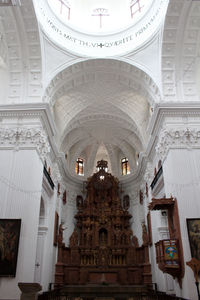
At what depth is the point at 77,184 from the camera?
78.3ft

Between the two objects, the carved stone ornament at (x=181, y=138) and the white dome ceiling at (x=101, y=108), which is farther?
the white dome ceiling at (x=101, y=108)

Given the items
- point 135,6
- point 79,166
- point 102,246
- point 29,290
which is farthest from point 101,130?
point 29,290

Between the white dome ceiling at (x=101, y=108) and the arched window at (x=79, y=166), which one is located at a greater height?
the white dome ceiling at (x=101, y=108)

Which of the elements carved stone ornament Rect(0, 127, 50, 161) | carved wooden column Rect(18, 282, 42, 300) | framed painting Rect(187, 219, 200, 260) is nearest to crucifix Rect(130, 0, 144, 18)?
carved stone ornament Rect(0, 127, 50, 161)

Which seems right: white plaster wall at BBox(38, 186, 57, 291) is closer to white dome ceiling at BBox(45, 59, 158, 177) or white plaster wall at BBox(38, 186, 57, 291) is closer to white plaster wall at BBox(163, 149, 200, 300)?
white dome ceiling at BBox(45, 59, 158, 177)

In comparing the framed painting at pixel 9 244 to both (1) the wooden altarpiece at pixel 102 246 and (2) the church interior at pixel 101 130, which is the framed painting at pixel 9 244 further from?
Result: (1) the wooden altarpiece at pixel 102 246

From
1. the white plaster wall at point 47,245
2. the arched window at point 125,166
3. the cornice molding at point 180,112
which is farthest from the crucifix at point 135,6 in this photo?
the arched window at point 125,166

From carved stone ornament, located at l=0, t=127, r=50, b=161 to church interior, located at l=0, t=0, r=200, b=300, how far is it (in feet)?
0.18

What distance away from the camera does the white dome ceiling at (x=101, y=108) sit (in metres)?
15.2

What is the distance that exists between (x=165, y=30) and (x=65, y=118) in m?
8.63

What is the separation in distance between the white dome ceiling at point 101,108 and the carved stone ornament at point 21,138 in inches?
96.3

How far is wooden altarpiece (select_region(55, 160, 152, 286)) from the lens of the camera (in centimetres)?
1820

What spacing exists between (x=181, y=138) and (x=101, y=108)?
8.49 meters

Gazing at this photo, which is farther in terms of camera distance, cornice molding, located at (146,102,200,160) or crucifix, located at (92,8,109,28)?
crucifix, located at (92,8,109,28)
